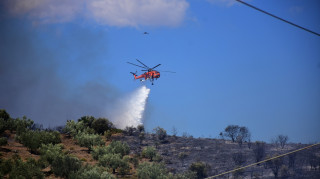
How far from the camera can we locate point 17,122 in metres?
45.7

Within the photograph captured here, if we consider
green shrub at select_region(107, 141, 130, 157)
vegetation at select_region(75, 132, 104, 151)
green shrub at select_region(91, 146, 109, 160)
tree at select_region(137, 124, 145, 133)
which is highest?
tree at select_region(137, 124, 145, 133)

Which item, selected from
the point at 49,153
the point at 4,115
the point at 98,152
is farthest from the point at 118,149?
the point at 4,115

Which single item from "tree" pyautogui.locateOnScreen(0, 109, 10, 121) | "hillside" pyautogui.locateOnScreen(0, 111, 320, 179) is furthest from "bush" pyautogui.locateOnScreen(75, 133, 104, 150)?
"tree" pyautogui.locateOnScreen(0, 109, 10, 121)

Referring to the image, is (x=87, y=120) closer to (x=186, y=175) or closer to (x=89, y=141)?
(x=89, y=141)

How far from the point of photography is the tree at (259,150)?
1541 inches

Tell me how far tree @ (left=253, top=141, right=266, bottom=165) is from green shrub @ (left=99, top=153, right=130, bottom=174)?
1262 cm

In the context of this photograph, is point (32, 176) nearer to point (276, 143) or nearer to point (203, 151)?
point (203, 151)

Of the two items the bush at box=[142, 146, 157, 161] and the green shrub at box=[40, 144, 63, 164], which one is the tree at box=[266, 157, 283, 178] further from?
the green shrub at box=[40, 144, 63, 164]

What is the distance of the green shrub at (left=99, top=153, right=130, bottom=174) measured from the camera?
115ft

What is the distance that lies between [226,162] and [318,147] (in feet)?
29.2

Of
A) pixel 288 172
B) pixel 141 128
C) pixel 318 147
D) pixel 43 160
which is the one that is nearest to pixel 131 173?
pixel 43 160

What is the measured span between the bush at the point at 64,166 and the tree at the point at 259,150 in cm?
1698

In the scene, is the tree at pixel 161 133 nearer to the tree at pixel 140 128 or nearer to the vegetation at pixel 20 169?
the tree at pixel 140 128

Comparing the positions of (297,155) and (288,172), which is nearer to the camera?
(288,172)
